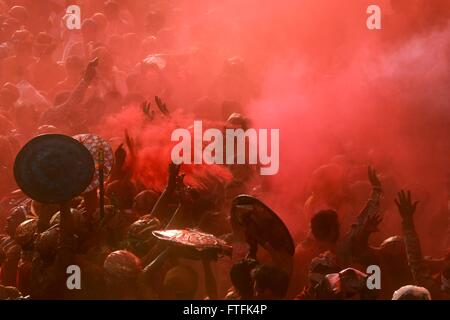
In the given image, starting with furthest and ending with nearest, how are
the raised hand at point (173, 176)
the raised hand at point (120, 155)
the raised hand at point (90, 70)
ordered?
1. the raised hand at point (90, 70)
2. the raised hand at point (120, 155)
3. the raised hand at point (173, 176)

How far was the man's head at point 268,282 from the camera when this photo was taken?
16.6 feet

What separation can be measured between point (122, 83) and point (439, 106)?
4992 millimetres

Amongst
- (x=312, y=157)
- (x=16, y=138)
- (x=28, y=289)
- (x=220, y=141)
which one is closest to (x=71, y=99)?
(x=16, y=138)

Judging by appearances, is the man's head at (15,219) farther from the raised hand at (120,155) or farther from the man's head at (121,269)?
the man's head at (121,269)

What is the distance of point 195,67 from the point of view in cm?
1112

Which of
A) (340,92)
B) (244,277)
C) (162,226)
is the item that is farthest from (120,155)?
(340,92)

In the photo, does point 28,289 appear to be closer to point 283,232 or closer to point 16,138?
point 283,232

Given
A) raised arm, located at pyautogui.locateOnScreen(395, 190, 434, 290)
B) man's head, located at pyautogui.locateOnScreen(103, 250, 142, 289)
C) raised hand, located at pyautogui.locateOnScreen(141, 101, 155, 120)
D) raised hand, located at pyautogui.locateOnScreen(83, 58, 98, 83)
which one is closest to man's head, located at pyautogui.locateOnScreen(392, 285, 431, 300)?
raised arm, located at pyautogui.locateOnScreen(395, 190, 434, 290)

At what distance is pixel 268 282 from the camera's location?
5.07 metres

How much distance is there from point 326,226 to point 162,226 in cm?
152

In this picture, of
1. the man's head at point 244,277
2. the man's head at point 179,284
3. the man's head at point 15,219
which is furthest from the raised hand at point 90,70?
the man's head at point 244,277

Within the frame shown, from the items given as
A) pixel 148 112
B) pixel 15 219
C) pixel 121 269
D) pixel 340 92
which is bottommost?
pixel 121 269

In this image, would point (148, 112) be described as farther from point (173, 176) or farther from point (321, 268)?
point (321, 268)

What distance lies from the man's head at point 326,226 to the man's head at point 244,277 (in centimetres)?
89
